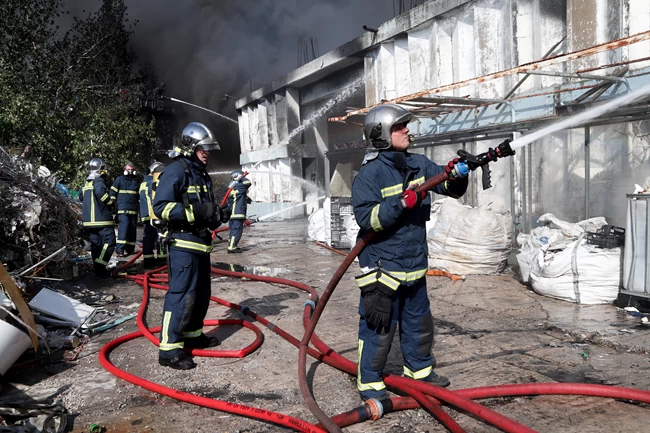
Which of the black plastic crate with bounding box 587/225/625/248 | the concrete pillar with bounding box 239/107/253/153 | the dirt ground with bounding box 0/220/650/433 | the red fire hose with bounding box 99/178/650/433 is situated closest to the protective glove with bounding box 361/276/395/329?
the red fire hose with bounding box 99/178/650/433

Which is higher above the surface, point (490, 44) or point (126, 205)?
point (490, 44)

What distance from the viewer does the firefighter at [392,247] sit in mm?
2986

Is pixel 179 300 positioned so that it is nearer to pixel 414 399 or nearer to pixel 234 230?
pixel 414 399

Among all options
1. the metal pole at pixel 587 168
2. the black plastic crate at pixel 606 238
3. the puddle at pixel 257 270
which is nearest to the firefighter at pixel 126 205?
the puddle at pixel 257 270

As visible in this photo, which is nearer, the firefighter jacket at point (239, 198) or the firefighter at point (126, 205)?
the firefighter at point (126, 205)

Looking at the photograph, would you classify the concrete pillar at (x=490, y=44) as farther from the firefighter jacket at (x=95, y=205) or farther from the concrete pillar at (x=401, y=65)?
the firefighter jacket at (x=95, y=205)

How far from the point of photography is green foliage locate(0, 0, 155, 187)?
34.6ft

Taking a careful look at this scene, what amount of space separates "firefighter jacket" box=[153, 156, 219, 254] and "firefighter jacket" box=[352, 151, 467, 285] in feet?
4.91

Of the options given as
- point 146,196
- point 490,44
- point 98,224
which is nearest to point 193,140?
point 146,196

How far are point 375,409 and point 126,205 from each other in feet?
22.8

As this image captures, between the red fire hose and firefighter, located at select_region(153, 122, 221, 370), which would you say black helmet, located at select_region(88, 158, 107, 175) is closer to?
firefighter, located at select_region(153, 122, 221, 370)

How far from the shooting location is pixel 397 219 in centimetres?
294

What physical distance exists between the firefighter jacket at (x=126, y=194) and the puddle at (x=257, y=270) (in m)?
1.71

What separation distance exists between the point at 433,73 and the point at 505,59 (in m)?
2.24
